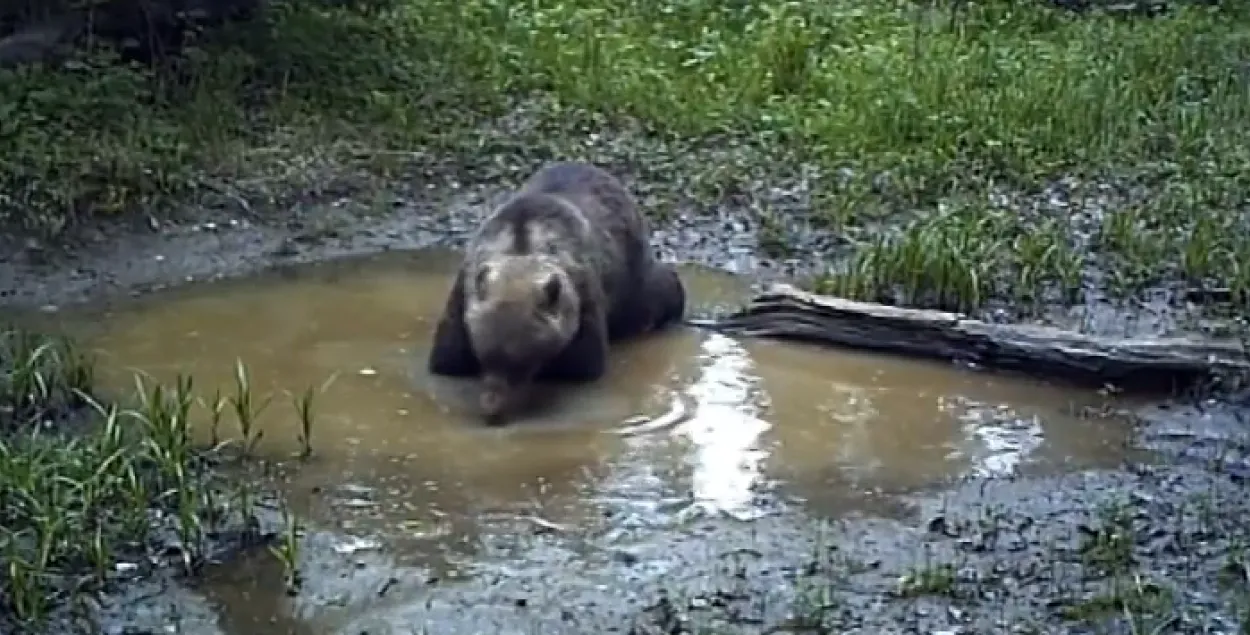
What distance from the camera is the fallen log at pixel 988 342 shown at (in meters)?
8.95

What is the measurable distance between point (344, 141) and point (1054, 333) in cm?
553

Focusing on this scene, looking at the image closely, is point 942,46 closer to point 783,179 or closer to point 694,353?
point 783,179

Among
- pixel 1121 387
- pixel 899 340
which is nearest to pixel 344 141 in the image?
pixel 899 340

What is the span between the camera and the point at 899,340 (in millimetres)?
9523

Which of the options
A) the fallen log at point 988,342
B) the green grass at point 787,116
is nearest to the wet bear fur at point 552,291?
the fallen log at point 988,342

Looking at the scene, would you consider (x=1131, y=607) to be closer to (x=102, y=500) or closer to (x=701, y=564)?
(x=701, y=564)

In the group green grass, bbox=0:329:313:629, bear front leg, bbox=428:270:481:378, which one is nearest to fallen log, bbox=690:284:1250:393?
bear front leg, bbox=428:270:481:378

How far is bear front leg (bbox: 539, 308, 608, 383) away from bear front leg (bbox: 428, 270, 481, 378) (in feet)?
1.09

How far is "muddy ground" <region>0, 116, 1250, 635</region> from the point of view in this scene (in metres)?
6.40

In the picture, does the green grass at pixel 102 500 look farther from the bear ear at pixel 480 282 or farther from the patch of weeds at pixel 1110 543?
the patch of weeds at pixel 1110 543

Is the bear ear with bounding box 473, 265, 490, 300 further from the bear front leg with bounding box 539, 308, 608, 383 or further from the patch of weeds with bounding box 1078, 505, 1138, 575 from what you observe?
the patch of weeds with bounding box 1078, 505, 1138, 575

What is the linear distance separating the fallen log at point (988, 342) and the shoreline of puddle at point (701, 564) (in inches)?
23.1

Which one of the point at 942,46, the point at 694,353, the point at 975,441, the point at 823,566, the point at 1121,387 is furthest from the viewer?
the point at 942,46

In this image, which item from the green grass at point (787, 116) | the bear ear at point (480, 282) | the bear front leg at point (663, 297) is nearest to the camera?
the bear ear at point (480, 282)
